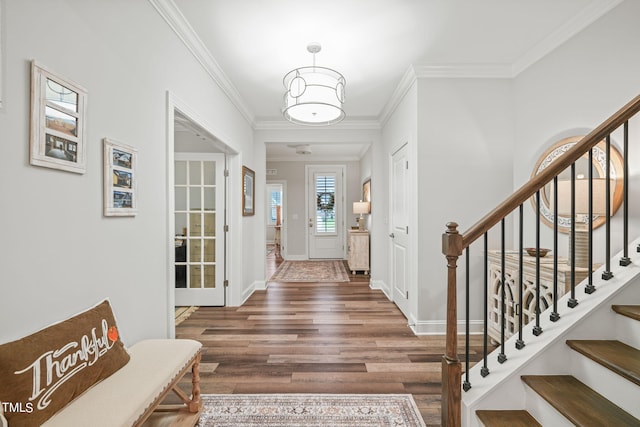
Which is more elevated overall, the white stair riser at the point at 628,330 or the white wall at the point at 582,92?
the white wall at the point at 582,92

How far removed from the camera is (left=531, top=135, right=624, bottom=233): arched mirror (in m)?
2.21

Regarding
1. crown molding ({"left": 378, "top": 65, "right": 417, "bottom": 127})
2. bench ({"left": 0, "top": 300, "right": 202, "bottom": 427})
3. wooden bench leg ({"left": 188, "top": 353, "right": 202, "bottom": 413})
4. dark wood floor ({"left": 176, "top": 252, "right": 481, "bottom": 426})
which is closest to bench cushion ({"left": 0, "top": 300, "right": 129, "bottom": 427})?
bench ({"left": 0, "top": 300, "right": 202, "bottom": 427})

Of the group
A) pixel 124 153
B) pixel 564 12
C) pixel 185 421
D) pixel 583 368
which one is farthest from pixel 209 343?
pixel 564 12

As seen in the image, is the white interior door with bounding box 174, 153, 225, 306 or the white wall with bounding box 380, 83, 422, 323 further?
the white interior door with bounding box 174, 153, 225, 306

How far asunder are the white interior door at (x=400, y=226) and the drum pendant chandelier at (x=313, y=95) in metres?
1.26

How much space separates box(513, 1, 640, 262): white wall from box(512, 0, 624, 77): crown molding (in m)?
0.04

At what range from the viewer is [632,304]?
5.53 feet

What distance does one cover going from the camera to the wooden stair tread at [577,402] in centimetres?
132

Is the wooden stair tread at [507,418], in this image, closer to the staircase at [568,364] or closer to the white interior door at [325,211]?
the staircase at [568,364]

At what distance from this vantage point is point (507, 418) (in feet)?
5.23

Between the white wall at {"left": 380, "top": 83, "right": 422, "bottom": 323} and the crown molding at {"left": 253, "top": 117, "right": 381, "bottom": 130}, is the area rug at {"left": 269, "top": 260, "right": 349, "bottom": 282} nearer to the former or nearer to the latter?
the white wall at {"left": 380, "top": 83, "right": 422, "bottom": 323}

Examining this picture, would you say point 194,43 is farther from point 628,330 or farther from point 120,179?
point 628,330

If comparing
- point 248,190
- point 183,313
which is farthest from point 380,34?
point 183,313

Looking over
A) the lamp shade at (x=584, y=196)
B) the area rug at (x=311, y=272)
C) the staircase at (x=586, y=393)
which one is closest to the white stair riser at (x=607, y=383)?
the staircase at (x=586, y=393)
